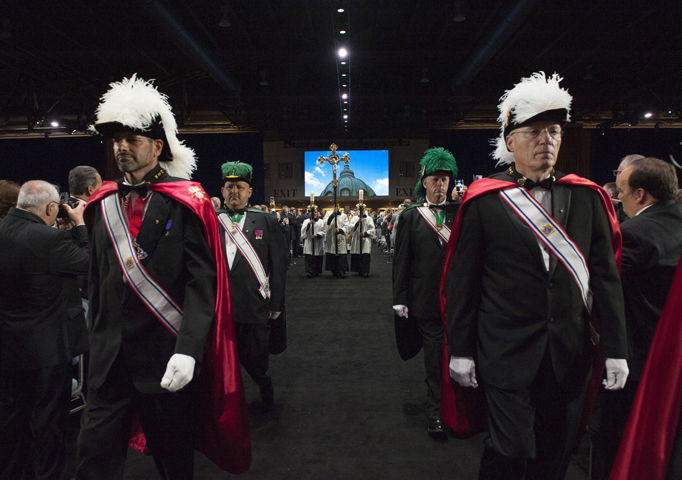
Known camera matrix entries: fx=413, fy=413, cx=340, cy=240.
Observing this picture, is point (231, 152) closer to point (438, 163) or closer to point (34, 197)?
point (438, 163)

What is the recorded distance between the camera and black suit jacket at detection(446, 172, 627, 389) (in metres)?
1.48

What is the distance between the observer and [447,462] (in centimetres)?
232

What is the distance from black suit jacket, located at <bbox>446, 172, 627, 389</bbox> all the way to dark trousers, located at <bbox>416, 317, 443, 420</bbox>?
3.53ft

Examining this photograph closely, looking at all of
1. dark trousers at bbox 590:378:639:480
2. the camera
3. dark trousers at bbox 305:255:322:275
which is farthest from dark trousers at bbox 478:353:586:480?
dark trousers at bbox 305:255:322:275

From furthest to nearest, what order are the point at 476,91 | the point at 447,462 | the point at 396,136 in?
the point at 396,136 < the point at 476,91 < the point at 447,462

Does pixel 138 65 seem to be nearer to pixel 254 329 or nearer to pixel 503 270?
pixel 254 329

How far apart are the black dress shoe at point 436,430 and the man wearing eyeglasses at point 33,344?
202cm

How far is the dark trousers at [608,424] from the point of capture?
1.83 metres

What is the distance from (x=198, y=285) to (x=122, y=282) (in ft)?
0.91

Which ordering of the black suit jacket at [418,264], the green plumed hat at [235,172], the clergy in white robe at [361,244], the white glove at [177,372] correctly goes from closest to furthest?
the white glove at [177,372] → the black suit jacket at [418,264] → the green plumed hat at [235,172] → the clergy in white robe at [361,244]

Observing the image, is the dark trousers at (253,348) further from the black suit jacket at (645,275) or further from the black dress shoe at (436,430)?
the black suit jacket at (645,275)

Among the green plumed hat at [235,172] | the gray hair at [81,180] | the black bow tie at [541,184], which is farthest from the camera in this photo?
the green plumed hat at [235,172]

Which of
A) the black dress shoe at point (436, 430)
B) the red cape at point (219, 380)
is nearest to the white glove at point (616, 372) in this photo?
the black dress shoe at point (436, 430)

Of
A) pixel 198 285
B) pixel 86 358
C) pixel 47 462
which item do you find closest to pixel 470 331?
pixel 198 285
